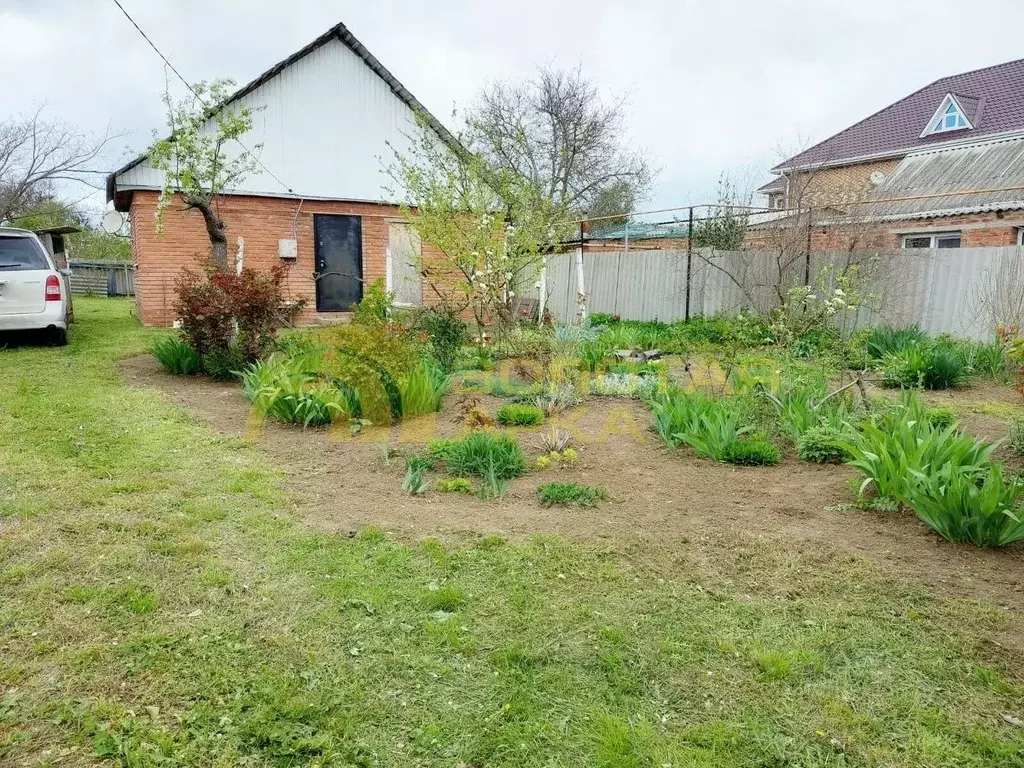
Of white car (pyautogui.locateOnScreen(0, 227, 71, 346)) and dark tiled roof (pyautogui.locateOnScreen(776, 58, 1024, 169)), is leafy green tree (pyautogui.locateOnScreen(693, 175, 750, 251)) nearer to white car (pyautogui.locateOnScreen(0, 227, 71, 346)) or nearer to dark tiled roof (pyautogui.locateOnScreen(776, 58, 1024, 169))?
dark tiled roof (pyautogui.locateOnScreen(776, 58, 1024, 169))

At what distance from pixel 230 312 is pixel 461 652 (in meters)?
5.81

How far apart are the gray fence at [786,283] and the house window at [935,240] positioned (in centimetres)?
681

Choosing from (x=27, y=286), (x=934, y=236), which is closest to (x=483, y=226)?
(x=27, y=286)

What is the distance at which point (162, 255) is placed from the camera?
13188mm

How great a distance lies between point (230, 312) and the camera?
286 inches

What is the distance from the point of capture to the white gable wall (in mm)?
13781

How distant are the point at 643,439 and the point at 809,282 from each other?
26.1ft

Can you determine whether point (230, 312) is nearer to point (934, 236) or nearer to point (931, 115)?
point (934, 236)

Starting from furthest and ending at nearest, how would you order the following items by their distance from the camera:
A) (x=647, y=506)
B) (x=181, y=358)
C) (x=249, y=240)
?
(x=249, y=240) < (x=181, y=358) < (x=647, y=506)

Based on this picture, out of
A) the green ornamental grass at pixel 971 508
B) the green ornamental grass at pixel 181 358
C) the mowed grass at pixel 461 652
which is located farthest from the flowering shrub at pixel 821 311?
the green ornamental grass at pixel 181 358

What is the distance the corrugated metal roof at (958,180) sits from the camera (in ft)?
48.1

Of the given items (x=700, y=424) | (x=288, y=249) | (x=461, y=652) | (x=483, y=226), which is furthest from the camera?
(x=288, y=249)

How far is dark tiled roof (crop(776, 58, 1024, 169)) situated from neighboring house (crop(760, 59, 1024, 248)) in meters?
0.04

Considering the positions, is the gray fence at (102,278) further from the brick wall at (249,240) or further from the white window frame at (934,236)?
the white window frame at (934,236)
